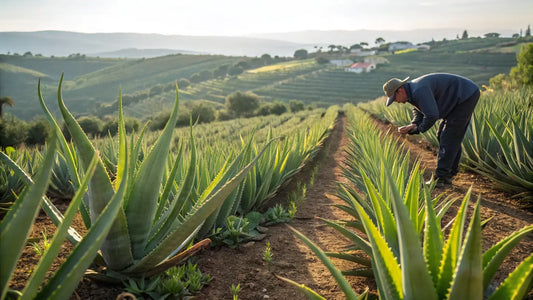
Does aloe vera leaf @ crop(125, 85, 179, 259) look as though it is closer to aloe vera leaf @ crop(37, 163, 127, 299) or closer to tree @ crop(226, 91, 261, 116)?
aloe vera leaf @ crop(37, 163, 127, 299)

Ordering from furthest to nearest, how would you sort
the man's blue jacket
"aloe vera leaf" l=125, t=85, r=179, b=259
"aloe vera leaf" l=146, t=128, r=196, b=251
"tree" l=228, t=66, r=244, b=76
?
"tree" l=228, t=66, r=244, b=76 < the man's blue jacket < "aloe vera leaf" l=146, t=128, r=196, b=251 < "aloe vera leaf" l=125, t=85, r=179, b=259

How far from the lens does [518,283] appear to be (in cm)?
88

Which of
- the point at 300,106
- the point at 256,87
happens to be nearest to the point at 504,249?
the point at 300,106

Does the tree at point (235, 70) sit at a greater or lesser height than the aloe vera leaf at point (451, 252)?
greater

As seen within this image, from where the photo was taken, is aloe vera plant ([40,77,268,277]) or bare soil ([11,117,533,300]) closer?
aloe vera plant ([40,77,268,277])

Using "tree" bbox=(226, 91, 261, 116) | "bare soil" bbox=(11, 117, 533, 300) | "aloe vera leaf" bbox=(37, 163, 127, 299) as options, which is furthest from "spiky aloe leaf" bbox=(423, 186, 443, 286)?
"tree" bbox=(226, 91, 261, 116)

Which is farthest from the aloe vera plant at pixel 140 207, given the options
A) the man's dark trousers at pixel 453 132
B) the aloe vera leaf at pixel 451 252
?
the man's dark trousers at pixel 453 132

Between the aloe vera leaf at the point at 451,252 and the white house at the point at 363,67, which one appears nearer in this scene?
the aloe vera leaf at the point at 451,252

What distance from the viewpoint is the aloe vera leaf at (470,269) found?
2.59ft

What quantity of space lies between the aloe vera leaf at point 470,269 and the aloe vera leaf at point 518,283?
0.10m

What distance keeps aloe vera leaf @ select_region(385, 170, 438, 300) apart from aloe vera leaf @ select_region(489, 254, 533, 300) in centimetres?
17

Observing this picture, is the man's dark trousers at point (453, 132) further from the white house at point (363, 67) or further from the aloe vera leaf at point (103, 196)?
the white house at point (363, 67)

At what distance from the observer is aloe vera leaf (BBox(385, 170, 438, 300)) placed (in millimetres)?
898

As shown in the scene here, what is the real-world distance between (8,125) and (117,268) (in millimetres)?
19607
